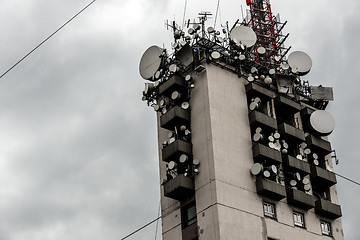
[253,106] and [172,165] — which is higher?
[253,106]

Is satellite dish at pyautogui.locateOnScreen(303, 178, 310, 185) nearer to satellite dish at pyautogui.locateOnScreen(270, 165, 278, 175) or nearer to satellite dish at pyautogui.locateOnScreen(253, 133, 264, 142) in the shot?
satellite dish at pyautogui.locateOnScreen(270, 165, 278, 175)

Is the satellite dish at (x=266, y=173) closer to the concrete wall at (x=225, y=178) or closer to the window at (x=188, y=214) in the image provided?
the concrete wall at (x=225, y=178)

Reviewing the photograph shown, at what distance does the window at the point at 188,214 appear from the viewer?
5544 centimetres

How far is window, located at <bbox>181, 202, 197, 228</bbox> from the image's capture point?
5544 centimetres

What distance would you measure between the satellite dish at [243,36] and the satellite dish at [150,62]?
7.10 m

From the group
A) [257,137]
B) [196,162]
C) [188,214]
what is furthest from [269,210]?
[196,162]

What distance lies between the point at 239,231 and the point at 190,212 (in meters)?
4.82

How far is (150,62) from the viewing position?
63781mm

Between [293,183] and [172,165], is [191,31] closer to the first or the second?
[172,165]

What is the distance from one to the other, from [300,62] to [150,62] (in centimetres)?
1472

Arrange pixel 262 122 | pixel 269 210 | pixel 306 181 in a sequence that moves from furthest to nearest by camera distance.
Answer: pixel 306 181 → pixel 262 122 → pixel 269 210

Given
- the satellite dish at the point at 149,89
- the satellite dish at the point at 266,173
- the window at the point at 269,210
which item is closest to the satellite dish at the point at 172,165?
the satellite dish at the point at 266,173

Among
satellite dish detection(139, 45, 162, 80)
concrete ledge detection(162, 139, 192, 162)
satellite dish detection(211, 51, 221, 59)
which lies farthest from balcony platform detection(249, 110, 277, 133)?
satellite dish detection(139, 45, 162, 80)

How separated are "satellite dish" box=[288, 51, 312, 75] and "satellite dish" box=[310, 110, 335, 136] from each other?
4318mm
